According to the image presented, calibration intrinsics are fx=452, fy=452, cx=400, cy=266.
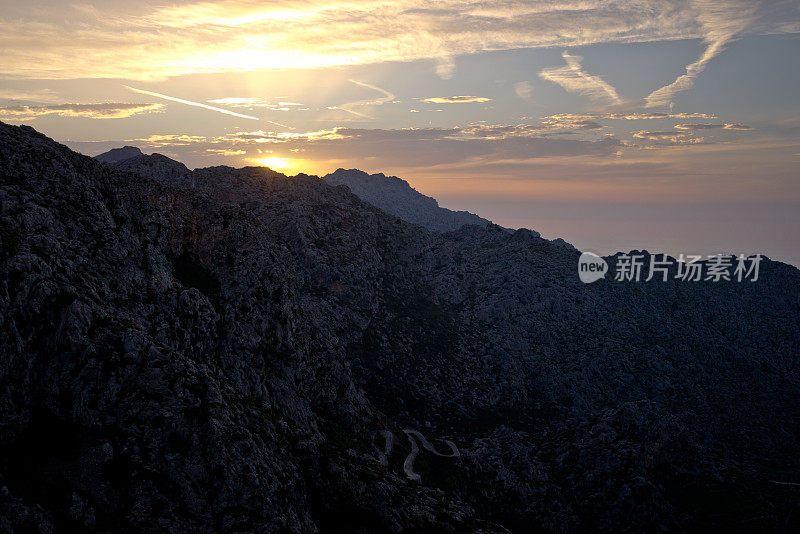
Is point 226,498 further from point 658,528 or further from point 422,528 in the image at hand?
point 658,528

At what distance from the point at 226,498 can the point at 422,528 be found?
22.9 m

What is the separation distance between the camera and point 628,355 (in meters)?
158

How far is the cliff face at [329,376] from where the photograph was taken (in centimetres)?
3894

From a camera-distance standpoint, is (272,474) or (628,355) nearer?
(272,474)

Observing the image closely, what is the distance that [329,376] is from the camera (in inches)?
3617

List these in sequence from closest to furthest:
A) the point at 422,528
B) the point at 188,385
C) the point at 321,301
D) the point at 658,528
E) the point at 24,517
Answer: the point at 24,517, the point at 188,385, the point at 422,528, the point at 658,528, the point at 321,301

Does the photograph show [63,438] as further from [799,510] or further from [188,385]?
[799,510]

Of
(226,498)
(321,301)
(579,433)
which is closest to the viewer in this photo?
(226,498)

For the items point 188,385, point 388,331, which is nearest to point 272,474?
point 188,385

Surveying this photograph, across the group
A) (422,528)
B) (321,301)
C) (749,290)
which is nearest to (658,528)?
(422,528)

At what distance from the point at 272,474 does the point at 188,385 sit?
12156 mm

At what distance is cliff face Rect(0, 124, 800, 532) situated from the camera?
3894cm

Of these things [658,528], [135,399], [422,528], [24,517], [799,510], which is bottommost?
[658,528]

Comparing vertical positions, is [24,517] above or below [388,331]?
above
